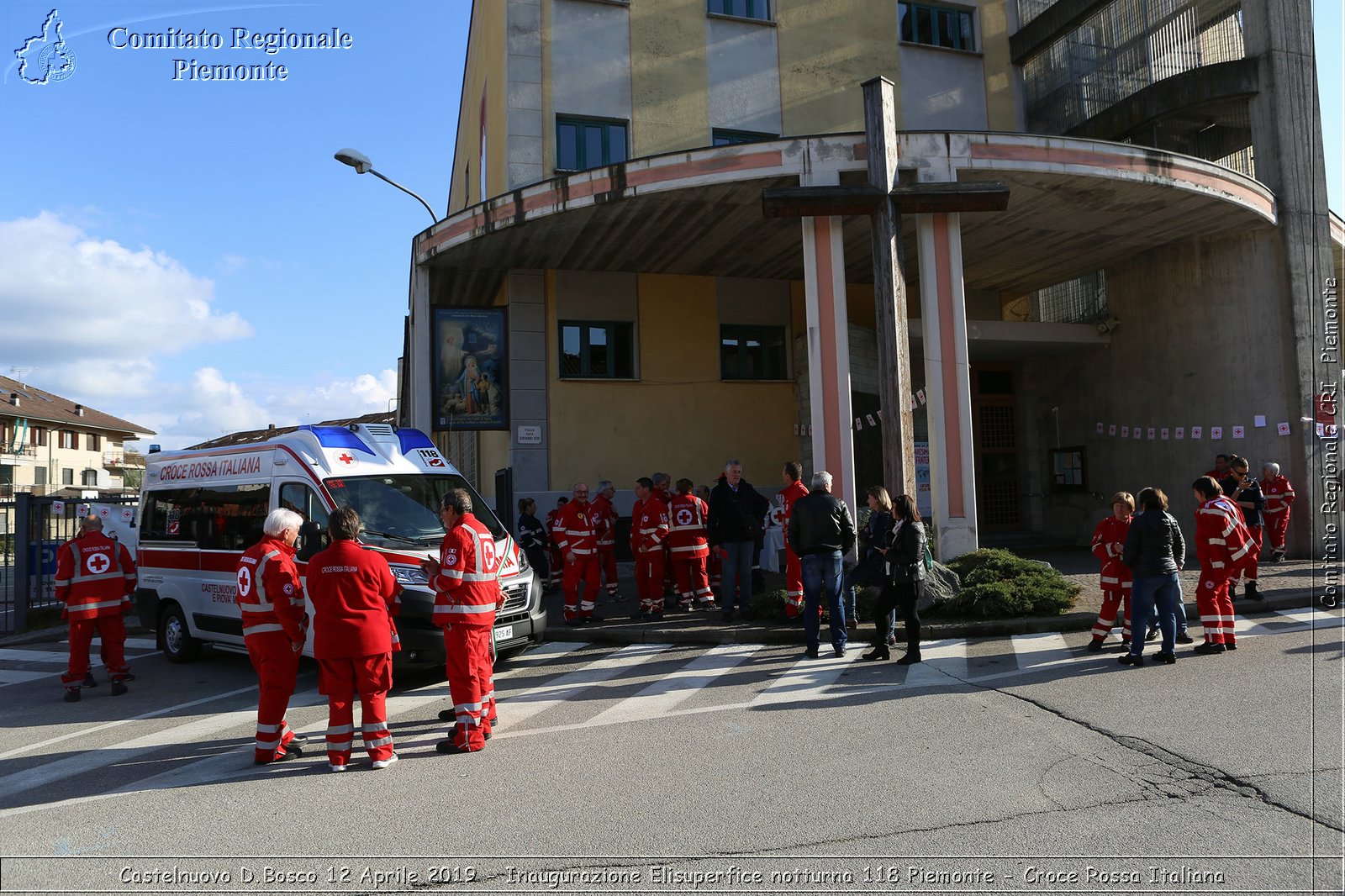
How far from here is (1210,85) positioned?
1595 cm

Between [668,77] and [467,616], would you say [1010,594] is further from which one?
[668,77]

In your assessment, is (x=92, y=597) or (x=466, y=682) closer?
(x=466, y=682)

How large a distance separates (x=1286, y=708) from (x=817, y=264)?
8.34 metres

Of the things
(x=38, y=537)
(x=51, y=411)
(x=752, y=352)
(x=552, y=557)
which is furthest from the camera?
(x=51, y=411)

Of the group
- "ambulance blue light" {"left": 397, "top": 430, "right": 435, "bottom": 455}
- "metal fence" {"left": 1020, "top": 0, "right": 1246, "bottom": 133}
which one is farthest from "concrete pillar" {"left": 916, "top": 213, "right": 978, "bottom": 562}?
"metal fence" {"left": 1020, "top": 0, "right": 1246, "bottom": 133}

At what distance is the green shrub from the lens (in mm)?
10102

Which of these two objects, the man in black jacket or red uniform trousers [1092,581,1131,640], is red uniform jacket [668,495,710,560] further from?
red uniform trousers [1092,581,1131,640]

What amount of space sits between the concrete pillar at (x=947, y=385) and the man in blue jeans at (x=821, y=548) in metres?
3.64

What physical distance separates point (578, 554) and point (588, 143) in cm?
952

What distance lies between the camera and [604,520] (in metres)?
12.6

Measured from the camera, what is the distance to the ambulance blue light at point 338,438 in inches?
358

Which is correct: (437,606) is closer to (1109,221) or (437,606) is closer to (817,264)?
(817,264)

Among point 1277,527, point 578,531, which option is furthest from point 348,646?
point 1277,527

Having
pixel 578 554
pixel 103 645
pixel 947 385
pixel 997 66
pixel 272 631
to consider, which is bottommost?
pixel 103 645
